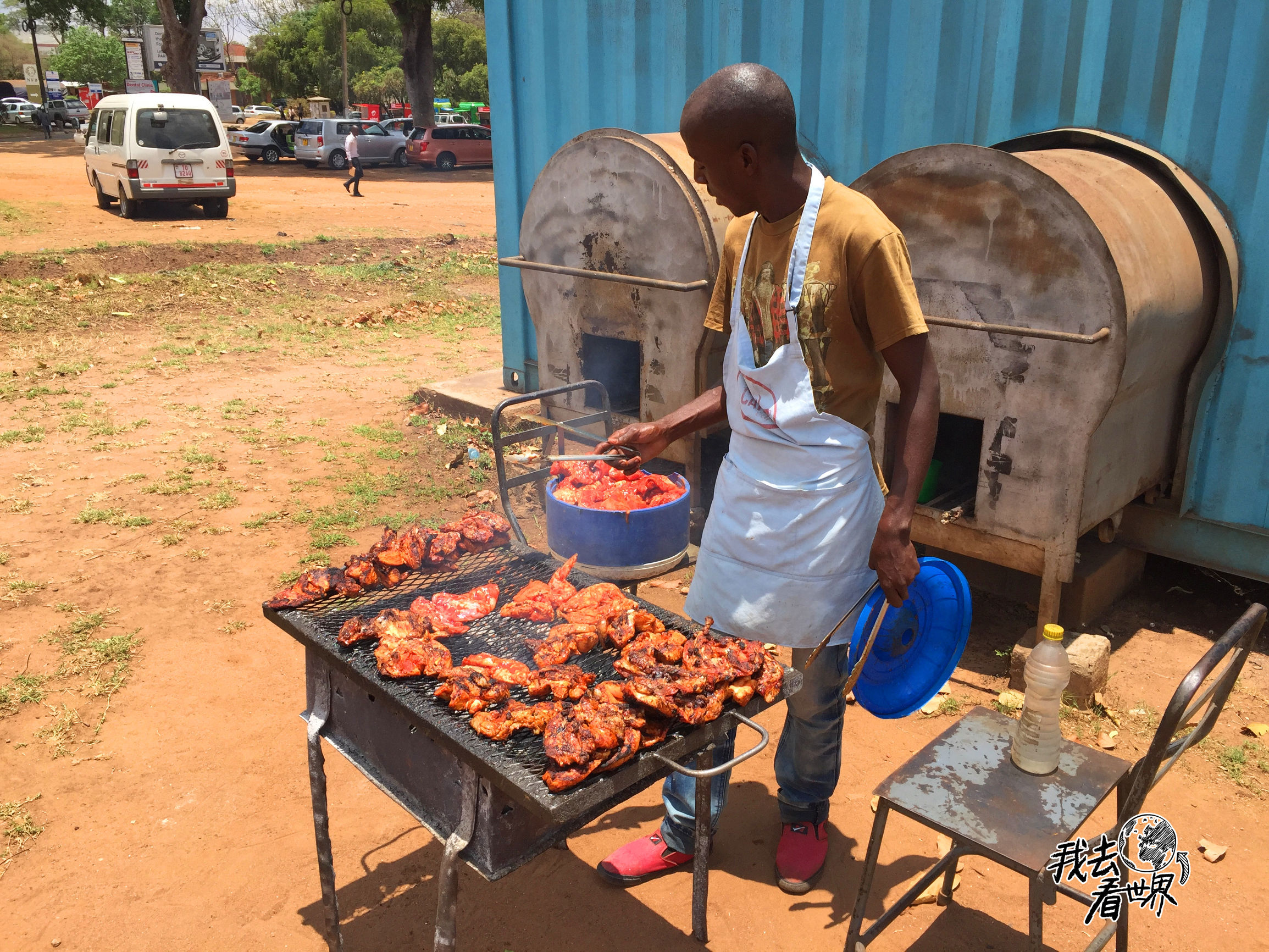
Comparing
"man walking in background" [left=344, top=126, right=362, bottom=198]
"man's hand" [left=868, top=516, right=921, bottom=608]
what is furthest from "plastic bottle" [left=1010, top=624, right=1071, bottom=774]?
"man walking in background" [left=344, top=126, right=362, bottom=198]

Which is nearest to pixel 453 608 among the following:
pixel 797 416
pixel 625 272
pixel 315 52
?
pixel 797 416

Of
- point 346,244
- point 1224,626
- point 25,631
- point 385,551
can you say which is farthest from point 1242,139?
point 346,244

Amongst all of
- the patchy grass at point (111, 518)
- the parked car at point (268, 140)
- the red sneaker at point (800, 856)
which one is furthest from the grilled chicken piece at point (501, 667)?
the parked car at point (268, 140)

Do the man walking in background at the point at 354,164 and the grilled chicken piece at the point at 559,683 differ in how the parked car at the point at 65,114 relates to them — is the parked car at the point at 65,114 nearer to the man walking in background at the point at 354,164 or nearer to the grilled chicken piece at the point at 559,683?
the man walking in background at the point at 354,164

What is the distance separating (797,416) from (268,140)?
32445mm

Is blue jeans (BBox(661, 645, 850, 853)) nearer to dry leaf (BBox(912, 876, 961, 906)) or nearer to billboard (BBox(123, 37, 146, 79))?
dry leaf (BBox(912, 876, 961, 906))

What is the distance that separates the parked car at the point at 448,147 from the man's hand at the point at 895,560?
101 ft

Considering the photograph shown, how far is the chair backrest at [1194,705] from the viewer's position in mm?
1973

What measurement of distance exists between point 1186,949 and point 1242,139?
3.28m

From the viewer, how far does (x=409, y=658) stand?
238 cm

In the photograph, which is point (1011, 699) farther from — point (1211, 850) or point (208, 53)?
point (208, 53)

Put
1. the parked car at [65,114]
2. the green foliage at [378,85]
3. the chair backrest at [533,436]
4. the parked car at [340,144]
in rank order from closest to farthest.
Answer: the chair backrest at [533,436], the parked car at [340,144], the parked car at [65,114], the green foliage at [378,85]

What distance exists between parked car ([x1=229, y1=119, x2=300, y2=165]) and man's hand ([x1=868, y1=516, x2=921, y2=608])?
3221cm

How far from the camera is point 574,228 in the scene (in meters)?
5.30
